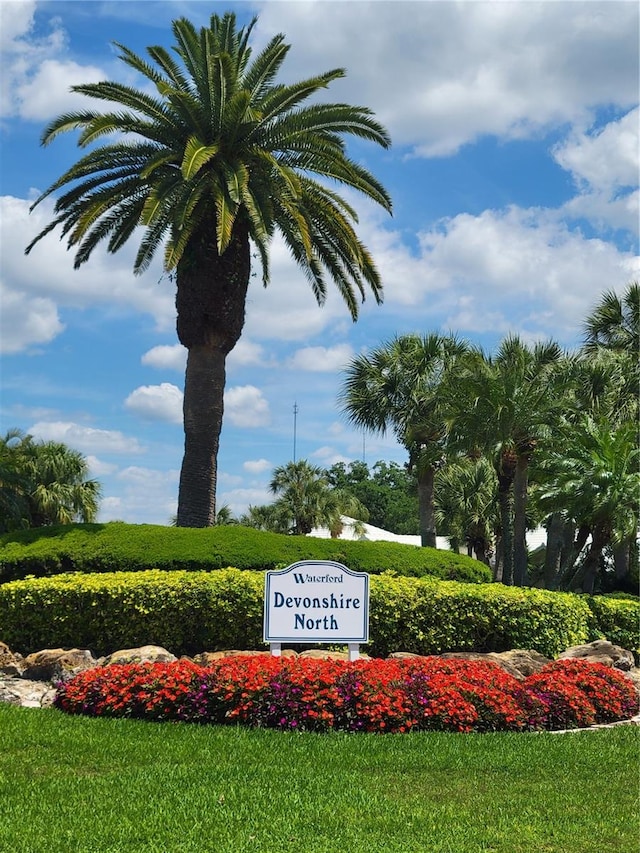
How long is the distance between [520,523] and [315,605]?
12072mm

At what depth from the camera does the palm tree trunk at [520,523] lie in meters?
20.9

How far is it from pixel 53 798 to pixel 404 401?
73.2 feet

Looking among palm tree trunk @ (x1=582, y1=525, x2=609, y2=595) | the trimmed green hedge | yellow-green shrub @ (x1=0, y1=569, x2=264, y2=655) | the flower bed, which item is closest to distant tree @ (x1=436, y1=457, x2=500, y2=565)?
palm tree trunk @ (x1=582, y1=525, x2=609, y2=595)

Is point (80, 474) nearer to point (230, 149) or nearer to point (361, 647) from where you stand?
point (230, 149)

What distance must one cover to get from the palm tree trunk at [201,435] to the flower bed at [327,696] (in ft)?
25.0

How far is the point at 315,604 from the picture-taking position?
9.91m

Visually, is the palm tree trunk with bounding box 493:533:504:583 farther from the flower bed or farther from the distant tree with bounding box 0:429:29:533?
the flower bed

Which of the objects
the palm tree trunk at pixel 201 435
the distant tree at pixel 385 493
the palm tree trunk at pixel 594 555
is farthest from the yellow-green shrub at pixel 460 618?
the distant tree at pixel 385 493

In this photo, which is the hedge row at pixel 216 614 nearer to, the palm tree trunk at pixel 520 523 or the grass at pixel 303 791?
the grass at pixel 303 791

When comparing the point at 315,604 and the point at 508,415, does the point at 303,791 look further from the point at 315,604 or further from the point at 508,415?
the point at 508,415

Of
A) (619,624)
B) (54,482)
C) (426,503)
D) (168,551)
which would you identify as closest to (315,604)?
(168,551)

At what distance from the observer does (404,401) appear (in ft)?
89.2

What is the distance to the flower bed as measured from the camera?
7.93m

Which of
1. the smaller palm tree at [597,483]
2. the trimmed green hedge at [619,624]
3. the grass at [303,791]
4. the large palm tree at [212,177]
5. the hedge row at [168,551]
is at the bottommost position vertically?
the grass at [303,791]
